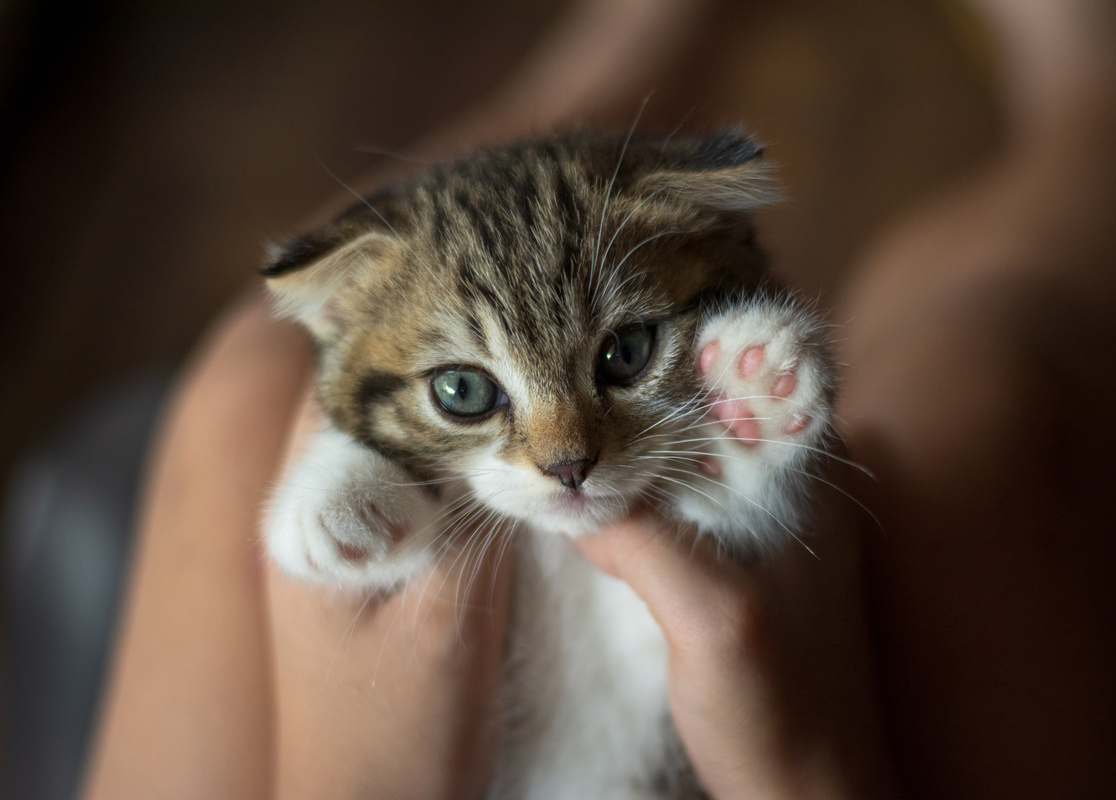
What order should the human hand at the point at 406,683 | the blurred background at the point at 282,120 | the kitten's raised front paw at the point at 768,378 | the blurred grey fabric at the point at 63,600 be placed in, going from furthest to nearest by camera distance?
1. the blurred background at the point at 282,120
2. the blurred grey fabric at the point at 63,600
3. the human hand at the point at 406,683
4. the kitten's raised front paw at the point at 768,378

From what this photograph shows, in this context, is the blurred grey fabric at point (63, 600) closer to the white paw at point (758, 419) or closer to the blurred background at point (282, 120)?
the blurred background at point (282, 120)

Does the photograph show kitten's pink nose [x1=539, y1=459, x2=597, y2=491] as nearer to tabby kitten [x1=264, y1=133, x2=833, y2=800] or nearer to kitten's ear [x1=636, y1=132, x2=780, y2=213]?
tabby kitten [x1=264, y1=133, x2=833, y2=800]

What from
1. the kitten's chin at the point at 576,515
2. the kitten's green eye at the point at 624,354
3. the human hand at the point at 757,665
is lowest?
the human hand at the point at 757,665

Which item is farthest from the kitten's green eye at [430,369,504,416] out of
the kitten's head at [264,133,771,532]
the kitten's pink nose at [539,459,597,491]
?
the kitten's pink nose at [539,459,597,491]

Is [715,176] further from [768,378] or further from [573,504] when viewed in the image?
[573,504]

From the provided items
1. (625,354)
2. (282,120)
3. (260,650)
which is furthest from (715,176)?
(282,120)

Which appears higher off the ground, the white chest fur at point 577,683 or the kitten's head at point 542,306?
the kitten's head at point 542,306

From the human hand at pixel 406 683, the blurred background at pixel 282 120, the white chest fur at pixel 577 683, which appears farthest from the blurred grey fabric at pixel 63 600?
the white chest fur at pixel 577 683

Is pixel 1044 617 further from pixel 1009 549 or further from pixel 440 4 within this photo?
pixel 440 4
